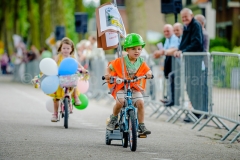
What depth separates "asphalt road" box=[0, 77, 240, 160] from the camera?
10211 millimetres

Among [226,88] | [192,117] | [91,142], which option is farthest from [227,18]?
[91,142]

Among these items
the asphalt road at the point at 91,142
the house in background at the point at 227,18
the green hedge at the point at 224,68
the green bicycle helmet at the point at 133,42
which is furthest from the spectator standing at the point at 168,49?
the house in background at the point at 227,18

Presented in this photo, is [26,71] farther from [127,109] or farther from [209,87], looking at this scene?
[127,109]

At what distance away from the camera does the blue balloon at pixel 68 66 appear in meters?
14.7

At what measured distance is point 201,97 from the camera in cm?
1520

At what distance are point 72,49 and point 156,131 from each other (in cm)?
229

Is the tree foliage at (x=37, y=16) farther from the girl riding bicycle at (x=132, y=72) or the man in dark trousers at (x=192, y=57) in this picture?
the girl riding bicycle at (x=132, y=72)

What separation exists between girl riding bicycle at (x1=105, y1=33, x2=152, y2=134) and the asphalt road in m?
0.46

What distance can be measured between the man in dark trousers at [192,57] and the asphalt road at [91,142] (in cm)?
64

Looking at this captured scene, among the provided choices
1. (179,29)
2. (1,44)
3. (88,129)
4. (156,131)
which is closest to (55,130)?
(88,129)

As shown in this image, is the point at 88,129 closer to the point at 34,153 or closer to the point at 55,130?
the point at 55,130

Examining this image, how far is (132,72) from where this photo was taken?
11.2 meters

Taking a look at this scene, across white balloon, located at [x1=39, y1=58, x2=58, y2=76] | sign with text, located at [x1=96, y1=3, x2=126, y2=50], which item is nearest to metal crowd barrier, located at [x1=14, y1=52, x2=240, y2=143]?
sign with text, located at [x1=96, y1=3, x2=126, y2=50]

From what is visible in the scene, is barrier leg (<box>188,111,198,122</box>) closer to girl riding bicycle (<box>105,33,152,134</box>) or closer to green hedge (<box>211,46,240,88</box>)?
green hedge (<box>211,46,240,88</box>)
